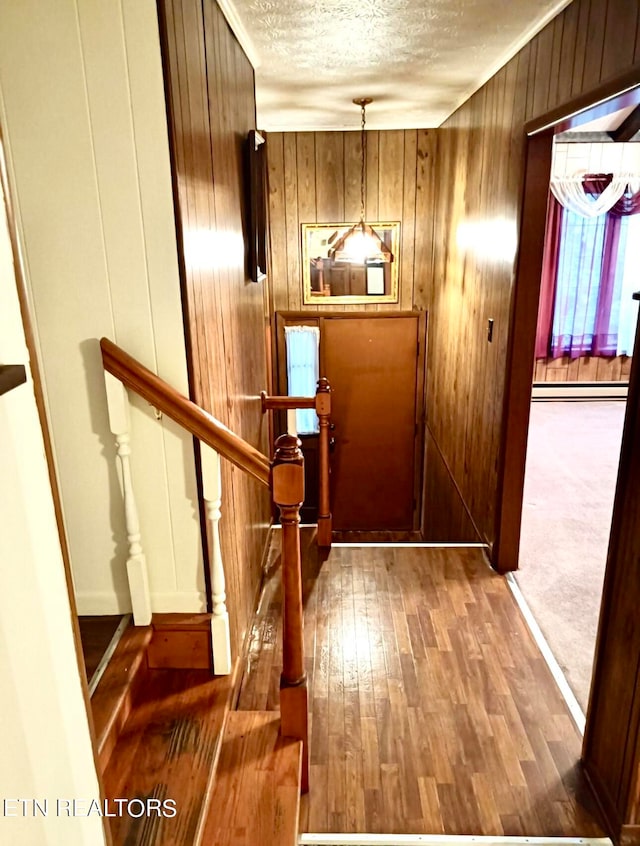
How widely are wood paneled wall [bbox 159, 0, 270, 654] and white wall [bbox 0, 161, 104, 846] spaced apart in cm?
103

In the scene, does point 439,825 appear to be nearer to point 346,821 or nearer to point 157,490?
point 346,821

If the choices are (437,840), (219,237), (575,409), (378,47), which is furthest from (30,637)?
(575,409)

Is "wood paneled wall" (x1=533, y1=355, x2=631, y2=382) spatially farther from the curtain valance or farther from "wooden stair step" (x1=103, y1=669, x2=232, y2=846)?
"wooden stair step" (x1=103, y1=669, x2=232, y2=846)

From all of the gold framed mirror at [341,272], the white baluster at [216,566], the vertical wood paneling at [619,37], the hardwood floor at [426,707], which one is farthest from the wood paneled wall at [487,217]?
the white baluster at [216,566]

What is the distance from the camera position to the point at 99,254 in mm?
1729

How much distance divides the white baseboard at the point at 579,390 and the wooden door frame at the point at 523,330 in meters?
4.22

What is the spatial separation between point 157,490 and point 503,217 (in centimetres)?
220

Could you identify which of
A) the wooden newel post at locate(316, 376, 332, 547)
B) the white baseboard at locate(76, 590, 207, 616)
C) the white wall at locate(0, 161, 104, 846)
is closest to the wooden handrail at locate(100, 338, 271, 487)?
the white baseboard at locate(76, 590, 207, 616)

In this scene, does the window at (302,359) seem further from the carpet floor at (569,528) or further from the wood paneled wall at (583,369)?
the wood paneled wall at (583,369)

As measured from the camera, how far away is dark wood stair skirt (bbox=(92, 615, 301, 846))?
1.51m

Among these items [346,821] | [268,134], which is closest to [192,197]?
[346,821]

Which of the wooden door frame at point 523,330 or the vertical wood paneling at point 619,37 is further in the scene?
the wooden door frame at point 523,330

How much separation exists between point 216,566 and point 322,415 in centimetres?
147

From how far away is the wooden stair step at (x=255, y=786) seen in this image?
1.55 metres
